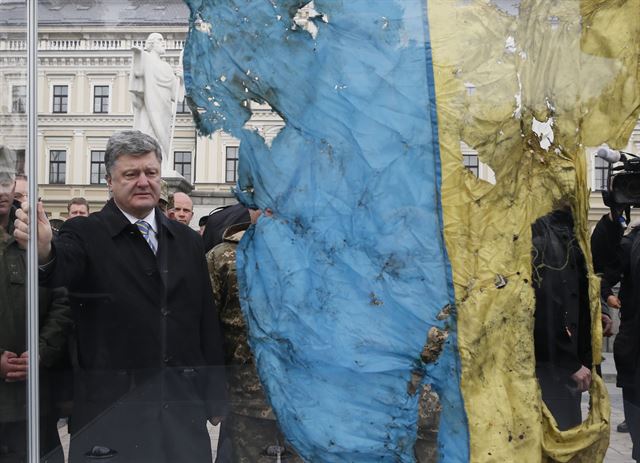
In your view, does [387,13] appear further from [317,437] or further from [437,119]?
[317,437]

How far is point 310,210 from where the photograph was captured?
2.38 metres

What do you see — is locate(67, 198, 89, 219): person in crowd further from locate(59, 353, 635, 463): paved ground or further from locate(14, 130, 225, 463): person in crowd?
locate(59, 353, 635, 463): paved ground

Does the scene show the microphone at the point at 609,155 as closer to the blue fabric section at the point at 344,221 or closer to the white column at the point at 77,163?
the blue fabric section at the point at 344,221

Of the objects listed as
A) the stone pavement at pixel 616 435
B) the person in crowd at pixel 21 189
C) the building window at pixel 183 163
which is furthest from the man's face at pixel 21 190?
the stone pavement at pixel 616 435

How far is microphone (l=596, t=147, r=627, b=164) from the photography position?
7.75 ft

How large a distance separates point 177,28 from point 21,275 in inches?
33.8

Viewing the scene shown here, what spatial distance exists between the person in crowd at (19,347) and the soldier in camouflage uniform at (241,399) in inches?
18.9

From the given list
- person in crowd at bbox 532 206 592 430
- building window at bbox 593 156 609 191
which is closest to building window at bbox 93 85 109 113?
person in crowd at bbox 532 206 592 430

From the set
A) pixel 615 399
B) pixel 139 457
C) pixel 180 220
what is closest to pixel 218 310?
pixel 180 220

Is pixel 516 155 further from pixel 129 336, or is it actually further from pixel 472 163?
pixel 129 336

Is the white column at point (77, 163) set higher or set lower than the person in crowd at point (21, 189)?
higher

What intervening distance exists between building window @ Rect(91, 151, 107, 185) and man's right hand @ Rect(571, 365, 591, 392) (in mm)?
1474

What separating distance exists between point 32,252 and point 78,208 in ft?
0.73

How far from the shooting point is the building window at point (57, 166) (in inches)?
99.7
